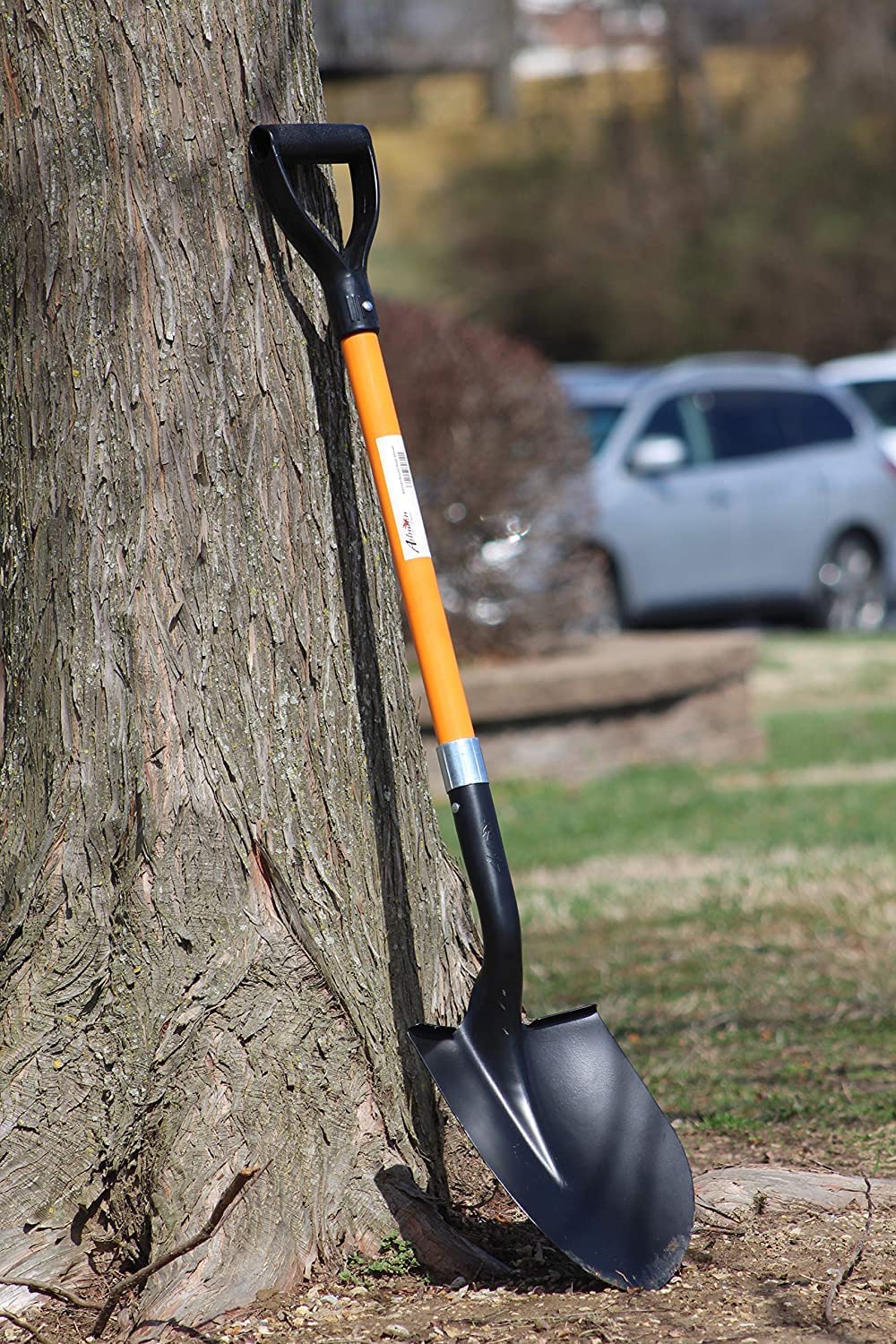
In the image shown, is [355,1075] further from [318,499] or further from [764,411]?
[764,411]

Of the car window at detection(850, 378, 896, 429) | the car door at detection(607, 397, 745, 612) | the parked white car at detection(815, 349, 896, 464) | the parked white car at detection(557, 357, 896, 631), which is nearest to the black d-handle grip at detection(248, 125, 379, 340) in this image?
the parked white car at detection(557, 357, 896, 631)

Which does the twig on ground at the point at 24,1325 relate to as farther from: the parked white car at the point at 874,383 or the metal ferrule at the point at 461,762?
the parked white car at the point at 874,383

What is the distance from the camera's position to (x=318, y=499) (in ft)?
8.30

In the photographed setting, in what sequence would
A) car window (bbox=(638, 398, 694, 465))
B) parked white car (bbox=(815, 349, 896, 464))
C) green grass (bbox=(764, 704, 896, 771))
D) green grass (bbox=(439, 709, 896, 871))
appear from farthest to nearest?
parked white car (bbox=(815, 349, 896, 464)), car window (bbox=(638, 398, 694, 465)), green grass (bbox=(764, 704, 896, 771)), green grass (bbox=(439, 709, 896, 871))

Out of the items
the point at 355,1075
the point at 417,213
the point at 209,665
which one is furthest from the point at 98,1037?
the point at 417,213

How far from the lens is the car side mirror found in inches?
394

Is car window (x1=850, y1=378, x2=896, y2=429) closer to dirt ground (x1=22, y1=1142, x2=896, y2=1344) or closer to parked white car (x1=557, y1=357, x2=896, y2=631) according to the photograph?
parked white car (x1=557, y1=357, x2=896, y2=631)

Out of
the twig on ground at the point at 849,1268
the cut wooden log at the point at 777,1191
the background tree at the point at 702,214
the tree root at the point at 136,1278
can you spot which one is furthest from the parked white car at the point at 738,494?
the background tree at the point at 702,214

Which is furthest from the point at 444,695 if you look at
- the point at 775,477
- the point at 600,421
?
the point at 775,477

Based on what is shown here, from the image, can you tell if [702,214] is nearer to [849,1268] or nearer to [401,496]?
[401,496]

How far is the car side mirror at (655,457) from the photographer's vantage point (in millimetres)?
10000

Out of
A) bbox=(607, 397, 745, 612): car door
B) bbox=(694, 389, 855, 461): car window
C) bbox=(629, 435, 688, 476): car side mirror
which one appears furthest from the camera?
bbox=(694, 389, 855, 461): car window

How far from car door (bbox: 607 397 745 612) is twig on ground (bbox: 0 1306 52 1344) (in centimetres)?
794

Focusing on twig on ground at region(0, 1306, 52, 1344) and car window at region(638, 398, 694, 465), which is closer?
twig on ground at region(0, 1306, 52, 1344)
